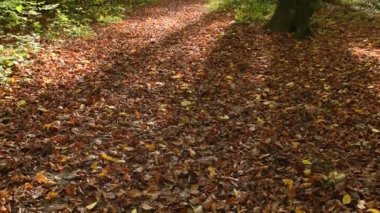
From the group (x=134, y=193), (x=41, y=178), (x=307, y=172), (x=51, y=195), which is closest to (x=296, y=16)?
(x=307, y=172)

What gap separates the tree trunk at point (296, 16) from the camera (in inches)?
384

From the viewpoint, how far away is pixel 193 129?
5.30 meters

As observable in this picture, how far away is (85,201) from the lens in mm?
3840

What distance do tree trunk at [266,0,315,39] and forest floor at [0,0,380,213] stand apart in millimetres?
838

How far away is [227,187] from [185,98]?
2485mm

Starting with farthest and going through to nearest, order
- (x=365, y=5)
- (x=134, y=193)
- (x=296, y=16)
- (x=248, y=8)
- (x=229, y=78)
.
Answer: (x=365, y=5) → (x=248, y=8) → (x=296, y=16) → (x=229, y=78) → (x=134, y=193)

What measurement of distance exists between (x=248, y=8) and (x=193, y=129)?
8994 mm

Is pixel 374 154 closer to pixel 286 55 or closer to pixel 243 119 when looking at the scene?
pixel 243 119

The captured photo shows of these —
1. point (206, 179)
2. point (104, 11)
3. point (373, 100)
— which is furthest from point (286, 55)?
point (104, 11)

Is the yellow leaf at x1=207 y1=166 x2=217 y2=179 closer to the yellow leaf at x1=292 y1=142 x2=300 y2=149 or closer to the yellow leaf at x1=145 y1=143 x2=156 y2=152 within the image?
the yellow leaf at x1=145 y1=143 x2=156 y2=152

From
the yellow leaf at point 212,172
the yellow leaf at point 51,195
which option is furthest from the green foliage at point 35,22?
the yellow leaf at point 212,172

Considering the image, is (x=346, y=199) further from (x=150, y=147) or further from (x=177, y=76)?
(x=177, y=76)

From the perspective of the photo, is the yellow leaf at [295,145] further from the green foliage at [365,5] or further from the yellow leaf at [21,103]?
the green foliage at [365,5]

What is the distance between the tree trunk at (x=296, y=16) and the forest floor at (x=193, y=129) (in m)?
0.84
